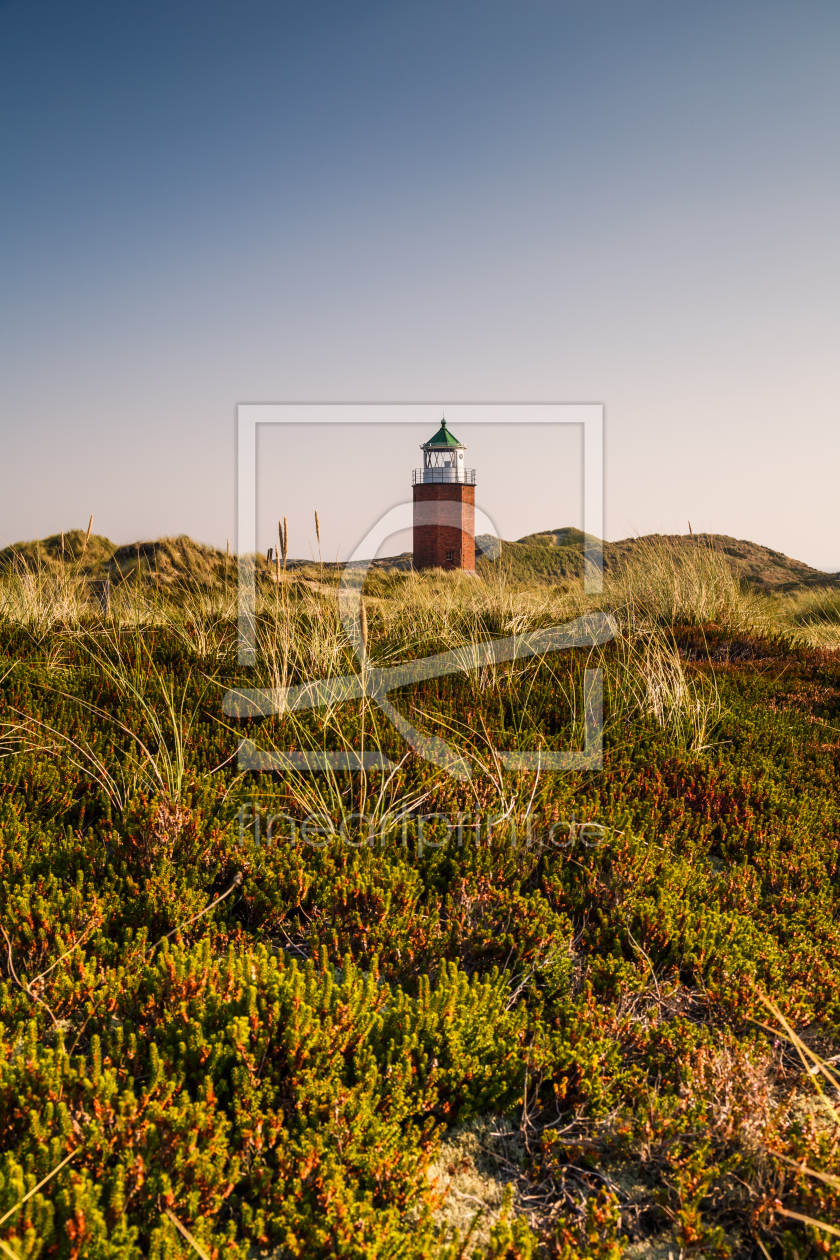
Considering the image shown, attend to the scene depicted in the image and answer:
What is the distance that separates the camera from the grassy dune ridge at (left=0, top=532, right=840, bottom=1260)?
183 centimetres

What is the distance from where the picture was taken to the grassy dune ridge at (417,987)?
72.2 inches

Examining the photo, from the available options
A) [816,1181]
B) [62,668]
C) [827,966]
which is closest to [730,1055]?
[816,1181]

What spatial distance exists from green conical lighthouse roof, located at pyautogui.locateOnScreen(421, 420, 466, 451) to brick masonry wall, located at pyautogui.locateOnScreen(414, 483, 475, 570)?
223cm

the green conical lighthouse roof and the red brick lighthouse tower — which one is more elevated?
the green conical lighthouse roof

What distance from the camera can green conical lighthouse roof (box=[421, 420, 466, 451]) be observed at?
3838cm

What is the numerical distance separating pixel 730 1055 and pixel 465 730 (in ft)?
9.05

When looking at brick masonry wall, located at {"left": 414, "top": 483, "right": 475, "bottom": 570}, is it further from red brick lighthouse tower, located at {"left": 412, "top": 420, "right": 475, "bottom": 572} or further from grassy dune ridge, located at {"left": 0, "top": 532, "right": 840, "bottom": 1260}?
grassy dune ridge, located at {"left": 0, "top": 532, "right": 840, "bottom": 1260}

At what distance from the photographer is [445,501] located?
3859cm

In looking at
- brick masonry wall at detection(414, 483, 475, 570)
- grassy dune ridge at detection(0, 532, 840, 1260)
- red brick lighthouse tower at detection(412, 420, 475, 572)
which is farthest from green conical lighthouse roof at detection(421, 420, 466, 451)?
grassy dune ridge at detection(0, 532, 840, 1260)

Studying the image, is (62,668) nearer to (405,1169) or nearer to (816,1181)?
(405,1169)

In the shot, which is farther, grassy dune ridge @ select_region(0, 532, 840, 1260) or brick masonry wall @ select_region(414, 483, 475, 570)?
brick masonry wall @ select_region(414, 483, 475, 570)

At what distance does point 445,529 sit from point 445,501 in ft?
8.93

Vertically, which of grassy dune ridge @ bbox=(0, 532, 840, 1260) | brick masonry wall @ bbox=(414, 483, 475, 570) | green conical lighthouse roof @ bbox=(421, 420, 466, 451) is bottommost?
grassy dune ridge @ bbox=(0, 532, 840, 1260)

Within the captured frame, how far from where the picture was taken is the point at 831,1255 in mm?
1737
